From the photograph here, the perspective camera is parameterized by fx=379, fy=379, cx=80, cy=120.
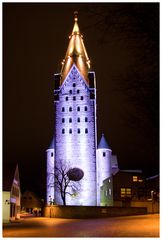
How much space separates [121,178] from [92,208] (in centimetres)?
1753

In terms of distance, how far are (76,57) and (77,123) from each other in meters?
11.9

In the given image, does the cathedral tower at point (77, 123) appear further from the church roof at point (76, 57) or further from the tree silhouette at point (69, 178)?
the tree silhouette at point (69, 178)

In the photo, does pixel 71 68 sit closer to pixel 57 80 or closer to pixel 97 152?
pixel 57 80

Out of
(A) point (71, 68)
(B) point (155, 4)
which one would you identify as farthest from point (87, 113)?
(B) point (155, 4)

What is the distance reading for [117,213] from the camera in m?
39.8

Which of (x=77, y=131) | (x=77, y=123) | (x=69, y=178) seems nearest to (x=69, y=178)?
(x=69, y=178)

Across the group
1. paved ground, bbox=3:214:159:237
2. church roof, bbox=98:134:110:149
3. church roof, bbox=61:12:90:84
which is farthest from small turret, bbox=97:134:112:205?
paved ground, bbox=3:214:159:237

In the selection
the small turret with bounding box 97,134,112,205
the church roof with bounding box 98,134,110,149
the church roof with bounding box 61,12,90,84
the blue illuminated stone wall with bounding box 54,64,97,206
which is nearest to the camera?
the blue illuminated stone wall with bounding box 54,64,97,206

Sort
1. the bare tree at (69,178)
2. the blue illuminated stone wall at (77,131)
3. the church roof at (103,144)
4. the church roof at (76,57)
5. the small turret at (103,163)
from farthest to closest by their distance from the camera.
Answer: the church roof at (76,57), the church roof at (103,144), the small turret at (103,163), the blue illuminated stone wall at (77,131), the bare tree at (69,178)

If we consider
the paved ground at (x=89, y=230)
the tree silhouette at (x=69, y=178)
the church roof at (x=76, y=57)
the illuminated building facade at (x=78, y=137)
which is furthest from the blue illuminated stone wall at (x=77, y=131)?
the paved ground at (x=89, y=230)

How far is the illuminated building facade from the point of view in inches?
2143

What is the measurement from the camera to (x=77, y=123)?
57.2 m

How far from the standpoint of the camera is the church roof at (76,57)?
6169 cm

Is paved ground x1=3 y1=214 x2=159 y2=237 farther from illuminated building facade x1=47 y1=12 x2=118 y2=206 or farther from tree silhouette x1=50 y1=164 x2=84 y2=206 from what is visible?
illuminated building facade x1=47 y1=12 x2=118 y2=206
